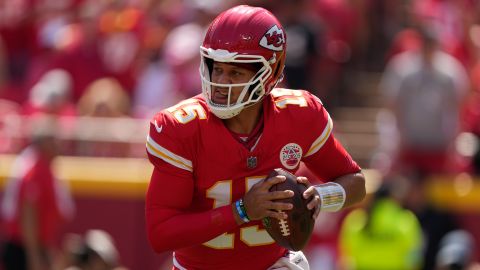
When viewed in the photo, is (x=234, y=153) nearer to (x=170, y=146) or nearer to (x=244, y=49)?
(x=170, y=146)

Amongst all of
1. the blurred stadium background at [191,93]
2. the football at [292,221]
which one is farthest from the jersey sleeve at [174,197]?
the blurred stadium background at [191,93]

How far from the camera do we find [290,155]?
500 cm

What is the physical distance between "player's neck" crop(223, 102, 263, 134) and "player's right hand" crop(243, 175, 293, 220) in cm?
38

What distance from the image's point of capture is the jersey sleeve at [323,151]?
5.07 metres

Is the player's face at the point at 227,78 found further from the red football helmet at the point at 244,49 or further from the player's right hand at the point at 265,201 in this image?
the player's right hand at the point at 265,201

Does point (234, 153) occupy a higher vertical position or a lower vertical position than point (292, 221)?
higher

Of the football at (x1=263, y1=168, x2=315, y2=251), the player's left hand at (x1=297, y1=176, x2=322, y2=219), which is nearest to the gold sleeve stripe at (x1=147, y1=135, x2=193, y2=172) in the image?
the football at (x1=263, y1=168, x2=315, y2=251)

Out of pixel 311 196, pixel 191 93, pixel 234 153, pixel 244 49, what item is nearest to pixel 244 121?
pixel 234 153

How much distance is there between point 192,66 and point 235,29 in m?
5.87

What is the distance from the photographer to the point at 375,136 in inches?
430

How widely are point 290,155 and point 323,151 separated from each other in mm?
191

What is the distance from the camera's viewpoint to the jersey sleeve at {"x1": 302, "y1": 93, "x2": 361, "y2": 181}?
5.07m

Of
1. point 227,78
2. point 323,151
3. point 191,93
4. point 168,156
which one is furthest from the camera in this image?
point 191,93

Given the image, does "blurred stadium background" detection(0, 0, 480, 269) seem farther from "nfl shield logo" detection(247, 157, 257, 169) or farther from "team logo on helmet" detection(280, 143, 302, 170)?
"nfl shield logo" detection(247, 157, 257, 169)
